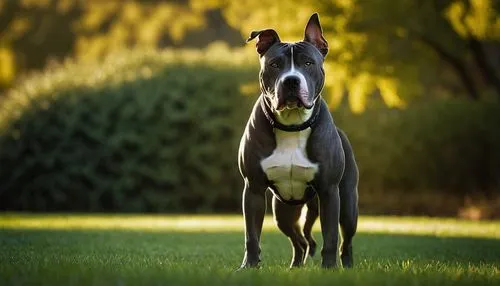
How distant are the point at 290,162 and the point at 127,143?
36.2 feet

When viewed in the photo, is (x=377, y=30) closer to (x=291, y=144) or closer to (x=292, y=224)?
(x=292, y=224)

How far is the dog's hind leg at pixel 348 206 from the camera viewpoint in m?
6.71

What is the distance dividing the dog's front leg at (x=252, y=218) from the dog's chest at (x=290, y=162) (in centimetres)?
15

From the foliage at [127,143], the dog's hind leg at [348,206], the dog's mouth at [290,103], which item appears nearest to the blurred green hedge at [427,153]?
the foliage at [127,143]

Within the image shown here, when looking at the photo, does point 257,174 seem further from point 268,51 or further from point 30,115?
point 30,115

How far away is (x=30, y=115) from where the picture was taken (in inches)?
669

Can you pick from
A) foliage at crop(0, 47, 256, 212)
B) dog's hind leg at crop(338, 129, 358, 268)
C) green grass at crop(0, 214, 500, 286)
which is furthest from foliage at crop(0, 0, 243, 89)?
dog's hind leg at crop(338, 129, 358, 268)

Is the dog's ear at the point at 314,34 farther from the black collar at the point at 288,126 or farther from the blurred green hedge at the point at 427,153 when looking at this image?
the blurred green hedge at the point at 427,153

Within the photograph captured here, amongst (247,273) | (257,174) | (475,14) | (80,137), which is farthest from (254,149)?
(80,137)

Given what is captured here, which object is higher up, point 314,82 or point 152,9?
point 152,9

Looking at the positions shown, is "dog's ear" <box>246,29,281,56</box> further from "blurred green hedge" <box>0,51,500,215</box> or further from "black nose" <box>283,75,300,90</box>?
"blurred green hedge" <box>0,51,500,215</box>

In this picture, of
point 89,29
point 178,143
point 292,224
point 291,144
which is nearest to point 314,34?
point 291,144

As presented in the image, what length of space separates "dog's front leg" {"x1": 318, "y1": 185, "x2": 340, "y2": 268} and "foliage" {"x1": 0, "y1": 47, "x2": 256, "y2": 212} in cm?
1070

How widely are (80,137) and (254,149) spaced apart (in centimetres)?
1111
